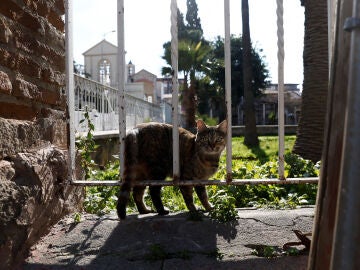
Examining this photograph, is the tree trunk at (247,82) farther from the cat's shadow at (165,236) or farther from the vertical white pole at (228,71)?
the cat's shadow at (165,236)

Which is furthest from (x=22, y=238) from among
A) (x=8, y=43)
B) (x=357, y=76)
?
(x=357, y=76)

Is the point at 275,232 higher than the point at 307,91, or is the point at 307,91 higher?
the point at 307,91

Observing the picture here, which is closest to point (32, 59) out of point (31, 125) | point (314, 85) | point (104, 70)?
point (31, 125)

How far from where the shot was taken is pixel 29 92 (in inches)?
80.3

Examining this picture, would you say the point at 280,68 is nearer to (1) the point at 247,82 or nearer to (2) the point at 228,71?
(2) the point at 228,71

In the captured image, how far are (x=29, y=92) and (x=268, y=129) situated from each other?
2188 cm

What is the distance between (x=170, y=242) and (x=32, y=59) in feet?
4.03

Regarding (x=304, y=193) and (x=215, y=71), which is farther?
(x=215, y=71)

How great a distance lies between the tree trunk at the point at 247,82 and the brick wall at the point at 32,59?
11741 mm

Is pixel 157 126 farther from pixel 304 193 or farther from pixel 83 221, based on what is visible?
pixel 304 193

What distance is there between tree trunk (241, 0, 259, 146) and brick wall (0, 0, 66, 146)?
1174 cm

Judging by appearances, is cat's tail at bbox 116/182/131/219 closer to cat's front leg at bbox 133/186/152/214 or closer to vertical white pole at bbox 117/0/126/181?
vertical white pole at bbox 117/0/126/181

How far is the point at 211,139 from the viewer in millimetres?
3553

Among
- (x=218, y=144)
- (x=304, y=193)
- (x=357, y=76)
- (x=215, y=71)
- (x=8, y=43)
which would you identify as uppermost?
(x=215, y=71)
